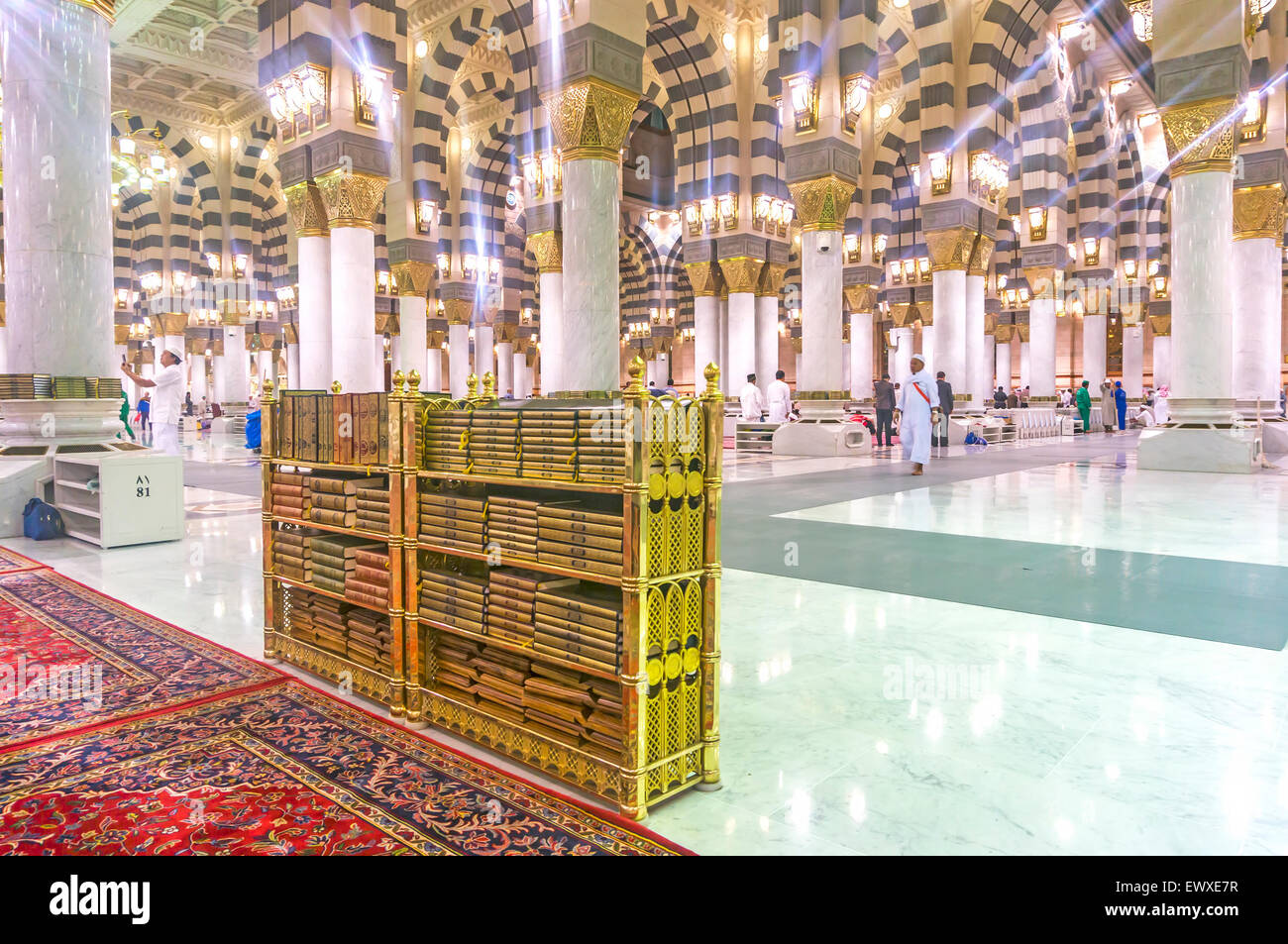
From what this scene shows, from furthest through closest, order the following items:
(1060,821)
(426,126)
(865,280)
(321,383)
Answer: (865,280) < (426,126) < (321,383) < (1060,821)

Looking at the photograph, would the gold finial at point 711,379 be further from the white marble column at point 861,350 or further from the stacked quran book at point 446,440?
the white marble column at point 861,350

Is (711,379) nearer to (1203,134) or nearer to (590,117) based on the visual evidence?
(590,117)

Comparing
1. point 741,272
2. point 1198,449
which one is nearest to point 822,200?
point 741,272

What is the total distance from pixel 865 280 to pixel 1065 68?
6145mm

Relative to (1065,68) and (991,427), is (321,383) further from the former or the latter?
(1065,68)

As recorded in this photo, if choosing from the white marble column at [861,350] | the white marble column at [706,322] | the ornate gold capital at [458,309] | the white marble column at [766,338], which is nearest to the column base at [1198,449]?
the white marble column at [766,338]

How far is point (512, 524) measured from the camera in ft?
8.76

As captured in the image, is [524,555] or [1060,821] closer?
[1060,821]

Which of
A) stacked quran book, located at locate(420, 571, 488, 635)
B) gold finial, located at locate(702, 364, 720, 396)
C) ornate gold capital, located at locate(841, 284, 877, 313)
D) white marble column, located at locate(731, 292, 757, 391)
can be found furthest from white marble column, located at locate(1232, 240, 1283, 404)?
stacked quran book, located at locate(420, 571, 488, 635)

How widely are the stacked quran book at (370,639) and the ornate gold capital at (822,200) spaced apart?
1150cm

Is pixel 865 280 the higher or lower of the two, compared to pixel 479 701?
higher

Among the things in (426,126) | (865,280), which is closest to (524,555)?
(426,126)

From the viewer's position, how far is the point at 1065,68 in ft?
58.7

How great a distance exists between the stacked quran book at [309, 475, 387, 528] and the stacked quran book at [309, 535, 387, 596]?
3.5 inches
